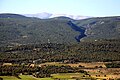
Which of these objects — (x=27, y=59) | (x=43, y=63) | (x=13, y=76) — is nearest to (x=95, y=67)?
(x=43, y=63)

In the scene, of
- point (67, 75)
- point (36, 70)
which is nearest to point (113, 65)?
point (67, 75)

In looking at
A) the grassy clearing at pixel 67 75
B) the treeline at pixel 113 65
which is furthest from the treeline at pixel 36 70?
the treeline at pixel 113 65

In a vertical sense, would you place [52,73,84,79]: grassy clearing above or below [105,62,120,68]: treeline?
above

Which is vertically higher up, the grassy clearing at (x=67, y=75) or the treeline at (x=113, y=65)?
the grassy clearing at (x=67, y=75)

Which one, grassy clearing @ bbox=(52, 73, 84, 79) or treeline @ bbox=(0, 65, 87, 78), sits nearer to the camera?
grassy clearing @ bbox=(52, 73, 84, 79)

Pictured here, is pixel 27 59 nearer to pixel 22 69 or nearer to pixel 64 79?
pixel 22 69

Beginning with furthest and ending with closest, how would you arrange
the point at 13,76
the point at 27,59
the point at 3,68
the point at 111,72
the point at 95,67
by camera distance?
1. the point at 27,59
2. the point at 95,67
3. the point at 111,72
4. the point at 3,68
5. the point at 13,76

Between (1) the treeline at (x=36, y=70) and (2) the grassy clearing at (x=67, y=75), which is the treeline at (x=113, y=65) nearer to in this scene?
(1) the treeline at (x=36, y=70)

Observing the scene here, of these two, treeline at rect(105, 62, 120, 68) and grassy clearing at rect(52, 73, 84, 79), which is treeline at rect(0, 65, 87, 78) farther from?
treeline at rect(105, 62, 120, 68)

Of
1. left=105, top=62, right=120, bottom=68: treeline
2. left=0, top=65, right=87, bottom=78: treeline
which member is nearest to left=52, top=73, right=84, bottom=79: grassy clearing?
left=0, top=65, right=87, bottom=78: treeline

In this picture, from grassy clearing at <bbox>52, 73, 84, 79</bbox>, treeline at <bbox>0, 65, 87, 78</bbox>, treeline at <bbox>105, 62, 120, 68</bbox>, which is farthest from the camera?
treeline at <bbox>105, 62, 120, 68</bbox>

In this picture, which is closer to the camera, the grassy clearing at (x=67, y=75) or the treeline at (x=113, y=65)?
the grassy clearing at (x=67, y=75)
